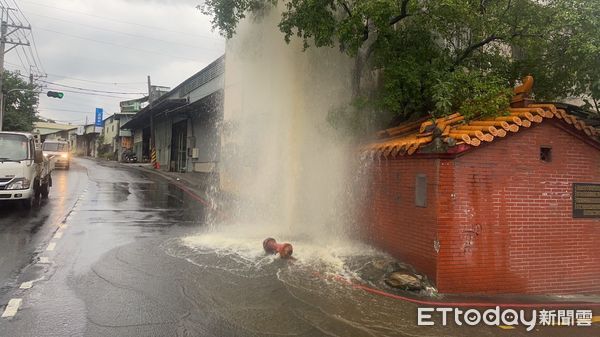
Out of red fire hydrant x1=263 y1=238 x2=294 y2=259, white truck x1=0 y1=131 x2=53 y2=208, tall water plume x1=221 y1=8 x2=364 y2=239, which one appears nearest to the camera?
red fire hydrant x1=263 y1=238 x2=294 y2=259

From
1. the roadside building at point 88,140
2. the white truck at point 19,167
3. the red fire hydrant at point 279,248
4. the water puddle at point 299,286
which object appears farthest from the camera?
the roadside building at point 88,140

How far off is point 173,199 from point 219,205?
93.1 inches

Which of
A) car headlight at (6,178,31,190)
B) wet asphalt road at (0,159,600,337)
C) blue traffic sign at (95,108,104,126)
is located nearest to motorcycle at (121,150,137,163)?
blue traffic sign at (95,108,104,126)

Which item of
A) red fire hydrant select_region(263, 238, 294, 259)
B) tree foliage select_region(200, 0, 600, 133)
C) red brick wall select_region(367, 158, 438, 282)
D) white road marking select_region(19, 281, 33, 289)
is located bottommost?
white road marking select_region(19, 281, 33, 289)

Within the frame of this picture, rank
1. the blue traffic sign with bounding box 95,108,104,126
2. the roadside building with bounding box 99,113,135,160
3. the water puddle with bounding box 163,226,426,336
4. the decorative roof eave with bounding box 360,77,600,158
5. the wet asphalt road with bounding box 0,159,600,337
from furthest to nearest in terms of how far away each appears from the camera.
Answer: the blue traffic sign with bounding box 95,108,104,126
the roadside building with bounding box 99,113,135,160
the decorative roof eave with bounding box 360,77,600,158
the water puddle with bounding box 163,226,426,336
the wet asphalt road with bounding box 0,159,600,337

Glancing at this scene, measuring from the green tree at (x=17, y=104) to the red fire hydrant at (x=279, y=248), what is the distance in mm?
40631

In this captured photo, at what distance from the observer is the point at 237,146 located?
16625mm

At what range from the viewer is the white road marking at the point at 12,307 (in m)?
5.60

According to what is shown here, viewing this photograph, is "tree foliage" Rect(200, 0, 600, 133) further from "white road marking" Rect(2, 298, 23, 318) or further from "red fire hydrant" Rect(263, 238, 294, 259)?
"white road marking" Rect(2, 298, 23, 318)

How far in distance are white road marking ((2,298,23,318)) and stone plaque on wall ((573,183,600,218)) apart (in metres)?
8.34

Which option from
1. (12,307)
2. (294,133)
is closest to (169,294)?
(12,307)

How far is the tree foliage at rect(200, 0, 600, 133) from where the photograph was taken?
848cm

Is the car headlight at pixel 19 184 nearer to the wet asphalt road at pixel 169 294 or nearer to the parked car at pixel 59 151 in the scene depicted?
the wet asphalt road at pixel 169 294

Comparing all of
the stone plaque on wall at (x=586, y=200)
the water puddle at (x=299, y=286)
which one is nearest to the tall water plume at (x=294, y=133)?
the water puddle at (x=299, y=286)
